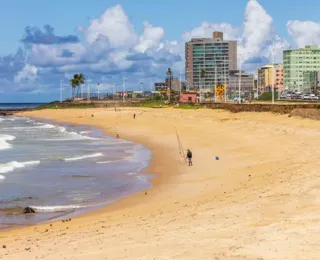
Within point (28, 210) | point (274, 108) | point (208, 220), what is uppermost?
point (274, 108)

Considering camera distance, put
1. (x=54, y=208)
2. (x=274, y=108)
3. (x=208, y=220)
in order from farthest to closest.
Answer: (x=274, y=108) → (x=54, y=208) → (x=208, y=220)

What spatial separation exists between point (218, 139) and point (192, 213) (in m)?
29.2

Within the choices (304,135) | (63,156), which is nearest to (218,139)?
(304,135)

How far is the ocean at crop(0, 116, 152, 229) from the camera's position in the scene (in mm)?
20484

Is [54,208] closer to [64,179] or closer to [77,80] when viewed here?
[64,179]

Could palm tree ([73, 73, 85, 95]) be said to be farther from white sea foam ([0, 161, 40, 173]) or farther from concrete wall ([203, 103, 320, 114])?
white sea foam ([0, 161, 40, 173])

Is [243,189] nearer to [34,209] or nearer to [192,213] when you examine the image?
[192,213]

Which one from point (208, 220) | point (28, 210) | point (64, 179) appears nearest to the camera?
point (208, 220)

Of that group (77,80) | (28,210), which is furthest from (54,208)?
(77,80)

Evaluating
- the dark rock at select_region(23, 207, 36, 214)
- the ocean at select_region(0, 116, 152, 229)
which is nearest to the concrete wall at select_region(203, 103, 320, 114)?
the ocean at select_region(0, 116, 152, 229)

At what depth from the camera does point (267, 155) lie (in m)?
30.6

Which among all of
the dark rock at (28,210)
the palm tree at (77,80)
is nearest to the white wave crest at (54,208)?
the dark rock at (28,210)

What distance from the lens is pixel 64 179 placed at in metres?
28.2

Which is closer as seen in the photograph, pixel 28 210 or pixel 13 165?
pixel 28 210
